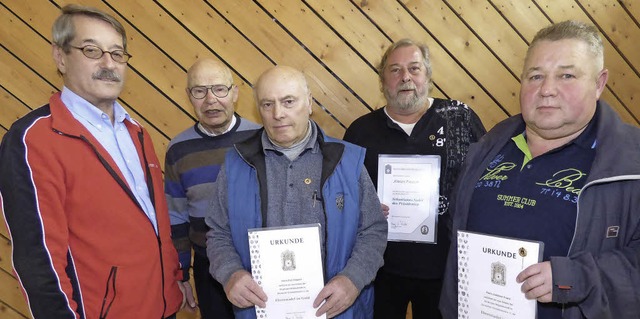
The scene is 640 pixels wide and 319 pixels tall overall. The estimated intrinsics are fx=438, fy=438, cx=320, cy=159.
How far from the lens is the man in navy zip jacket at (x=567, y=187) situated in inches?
46.4

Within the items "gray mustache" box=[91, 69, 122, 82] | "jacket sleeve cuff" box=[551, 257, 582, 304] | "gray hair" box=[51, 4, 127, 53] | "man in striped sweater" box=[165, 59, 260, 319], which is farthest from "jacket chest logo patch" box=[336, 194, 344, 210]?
Result: "gray hair" box=[51, 4, 127, 53]

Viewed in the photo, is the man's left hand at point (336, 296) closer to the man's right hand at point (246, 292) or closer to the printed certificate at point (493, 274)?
the man's right hand at point (246, 292)

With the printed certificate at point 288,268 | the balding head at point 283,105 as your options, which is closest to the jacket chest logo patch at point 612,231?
the printed certificate at point 288,268

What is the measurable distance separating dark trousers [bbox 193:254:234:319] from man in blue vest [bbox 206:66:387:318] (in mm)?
501

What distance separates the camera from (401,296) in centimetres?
217

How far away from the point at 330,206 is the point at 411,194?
0.62 m

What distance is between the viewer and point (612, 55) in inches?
124

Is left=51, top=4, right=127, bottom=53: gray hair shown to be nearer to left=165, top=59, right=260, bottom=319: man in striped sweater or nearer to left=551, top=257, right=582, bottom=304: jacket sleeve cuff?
left=165, top=59, right=260, bottom=319: man in striped sweater

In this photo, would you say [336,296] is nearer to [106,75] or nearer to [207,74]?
[106,75]

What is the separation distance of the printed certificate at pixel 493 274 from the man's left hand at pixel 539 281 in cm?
2

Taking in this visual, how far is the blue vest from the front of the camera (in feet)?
5.09

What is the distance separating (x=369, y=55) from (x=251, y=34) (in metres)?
0.78

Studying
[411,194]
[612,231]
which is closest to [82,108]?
[411,194]

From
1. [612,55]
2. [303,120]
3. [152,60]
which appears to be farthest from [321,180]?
[612,55]
